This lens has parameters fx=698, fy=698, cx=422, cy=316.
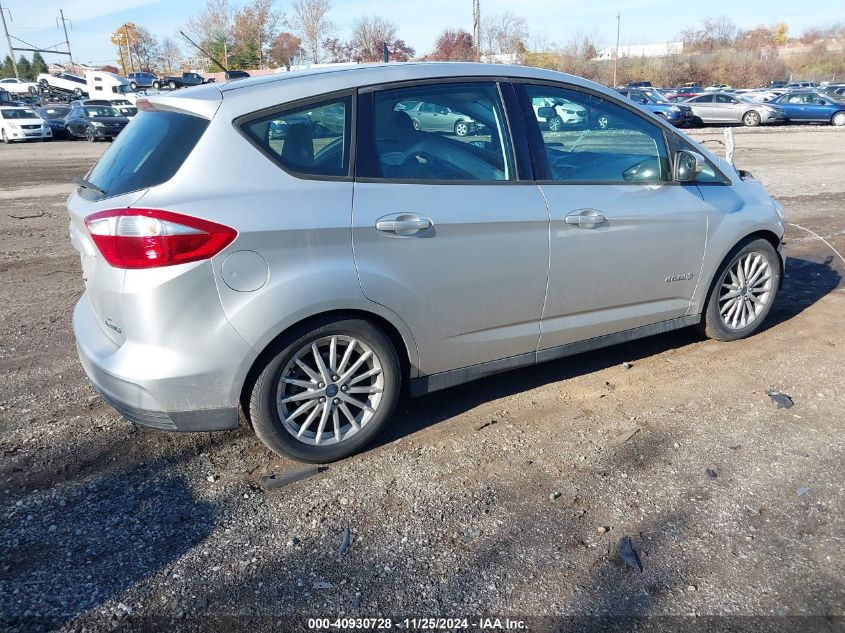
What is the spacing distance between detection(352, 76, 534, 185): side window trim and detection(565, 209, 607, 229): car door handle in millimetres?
315

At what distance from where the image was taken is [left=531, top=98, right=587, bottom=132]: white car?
4.03 meters

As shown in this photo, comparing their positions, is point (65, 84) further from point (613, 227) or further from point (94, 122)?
point (613, 227)

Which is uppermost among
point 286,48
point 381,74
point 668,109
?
point 286,48

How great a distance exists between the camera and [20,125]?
29.6m

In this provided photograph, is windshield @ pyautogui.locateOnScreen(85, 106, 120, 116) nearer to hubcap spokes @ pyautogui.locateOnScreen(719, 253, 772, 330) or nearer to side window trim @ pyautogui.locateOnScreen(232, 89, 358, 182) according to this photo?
side window trim @ pyautogui.locateOnScreen(232, 89, 358, 182)

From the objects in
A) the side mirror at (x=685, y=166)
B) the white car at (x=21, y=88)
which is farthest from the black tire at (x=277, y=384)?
the white car at (x=21, y=88)

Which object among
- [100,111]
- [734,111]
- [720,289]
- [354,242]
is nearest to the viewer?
[354,242]

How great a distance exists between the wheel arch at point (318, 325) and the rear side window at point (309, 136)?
681 mm

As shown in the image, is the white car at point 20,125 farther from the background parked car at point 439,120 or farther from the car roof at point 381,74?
the background parked car at point 439,120

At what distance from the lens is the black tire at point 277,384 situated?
3.31 meters

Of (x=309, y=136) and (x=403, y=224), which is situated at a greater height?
(x=309, y=136)

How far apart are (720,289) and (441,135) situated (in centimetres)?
242

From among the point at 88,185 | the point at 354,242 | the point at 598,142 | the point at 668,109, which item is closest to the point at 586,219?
the point at 598,142

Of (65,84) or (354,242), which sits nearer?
(354,242)
